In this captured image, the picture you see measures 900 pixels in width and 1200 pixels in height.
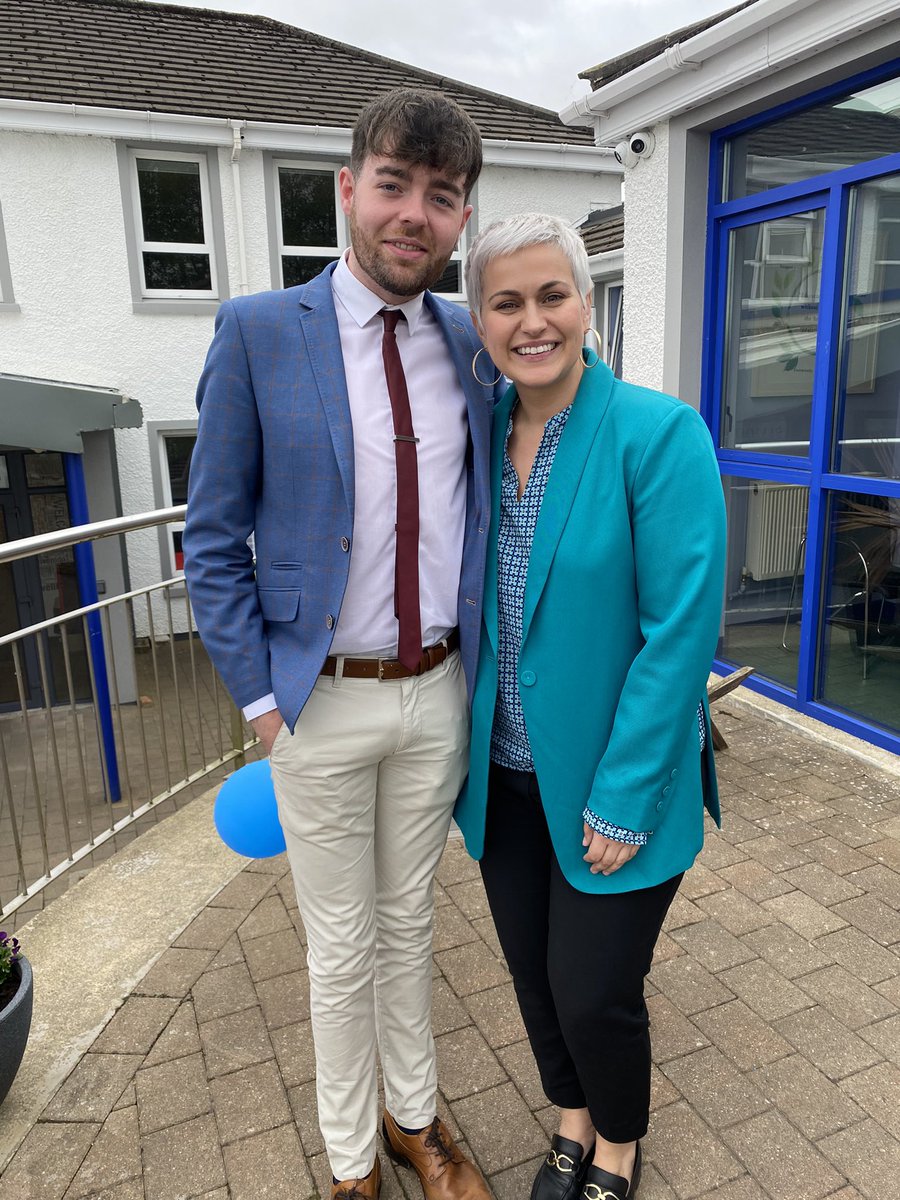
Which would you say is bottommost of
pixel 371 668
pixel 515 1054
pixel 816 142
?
pixel 515 1054

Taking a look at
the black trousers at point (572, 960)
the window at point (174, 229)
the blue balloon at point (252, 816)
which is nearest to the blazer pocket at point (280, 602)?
the black trousers at point (572, 960)

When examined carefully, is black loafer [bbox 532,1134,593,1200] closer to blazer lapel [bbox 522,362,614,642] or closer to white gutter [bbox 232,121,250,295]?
blazer lapel [bbox 522,362,614,642]

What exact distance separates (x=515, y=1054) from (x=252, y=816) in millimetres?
894

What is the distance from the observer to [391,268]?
1.56m

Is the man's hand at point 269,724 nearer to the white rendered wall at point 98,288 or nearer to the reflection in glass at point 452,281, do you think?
the white rendered wall at point 98,288

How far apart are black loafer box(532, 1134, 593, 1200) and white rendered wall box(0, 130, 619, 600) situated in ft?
29.5

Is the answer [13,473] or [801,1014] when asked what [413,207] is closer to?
[801,1014]

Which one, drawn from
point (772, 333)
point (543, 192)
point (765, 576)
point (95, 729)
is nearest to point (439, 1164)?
point (765, 576)

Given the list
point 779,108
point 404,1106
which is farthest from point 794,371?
point 404,1106

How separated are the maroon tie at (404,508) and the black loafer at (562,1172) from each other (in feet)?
3.46

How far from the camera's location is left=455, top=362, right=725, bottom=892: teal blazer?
145 centimetres

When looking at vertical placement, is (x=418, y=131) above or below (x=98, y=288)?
below

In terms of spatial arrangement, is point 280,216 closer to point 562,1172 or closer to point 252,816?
point 252,816

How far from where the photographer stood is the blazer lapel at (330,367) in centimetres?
155
